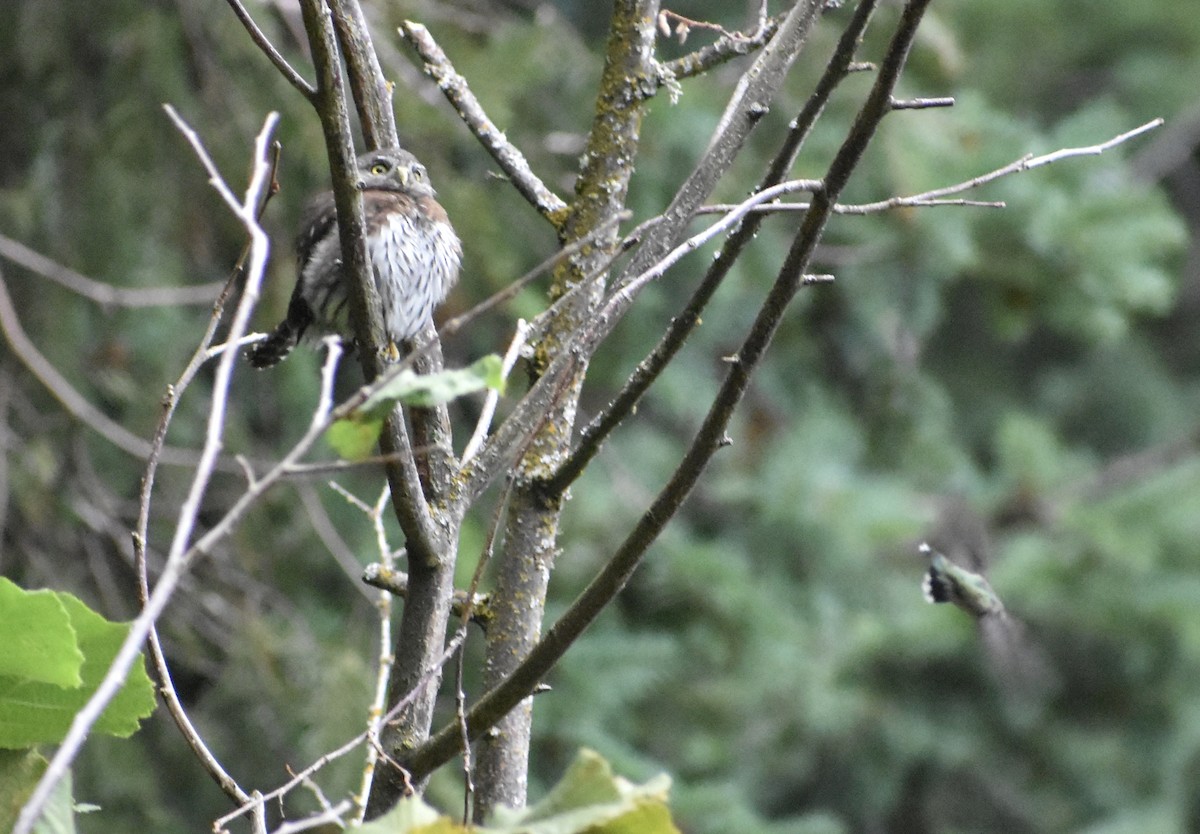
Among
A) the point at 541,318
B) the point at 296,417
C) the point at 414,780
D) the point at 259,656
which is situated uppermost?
the point at 296,417

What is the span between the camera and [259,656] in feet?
13.1

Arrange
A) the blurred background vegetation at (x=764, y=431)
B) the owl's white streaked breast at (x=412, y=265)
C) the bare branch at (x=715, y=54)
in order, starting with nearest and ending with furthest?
the bare branch at (x=715, y=54)
the owl's white streaked breast at (x=412, y=265)
the blurred background vegetation at (x=764, y=431)

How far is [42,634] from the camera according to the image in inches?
52.6

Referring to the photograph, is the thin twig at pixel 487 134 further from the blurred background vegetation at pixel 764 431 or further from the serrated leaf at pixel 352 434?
the serrated leaf at pixel 352 434

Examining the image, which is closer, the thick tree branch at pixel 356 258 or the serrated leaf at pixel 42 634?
the serrated leaf at pixel 42 634

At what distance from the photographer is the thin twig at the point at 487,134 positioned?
2105mm

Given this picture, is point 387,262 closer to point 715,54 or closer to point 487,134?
point 487,134

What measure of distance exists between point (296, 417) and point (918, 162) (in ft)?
7.01

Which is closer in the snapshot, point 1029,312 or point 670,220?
point 670,220

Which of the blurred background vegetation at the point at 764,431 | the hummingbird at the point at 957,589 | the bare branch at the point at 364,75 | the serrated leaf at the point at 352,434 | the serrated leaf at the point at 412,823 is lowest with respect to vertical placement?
the serrated leaf at the point at 412,823

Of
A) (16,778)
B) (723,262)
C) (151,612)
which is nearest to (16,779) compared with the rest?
(16,778)

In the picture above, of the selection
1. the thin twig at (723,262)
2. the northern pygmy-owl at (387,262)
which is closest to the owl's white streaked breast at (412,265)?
the northern pygmy-owl at (387,262)

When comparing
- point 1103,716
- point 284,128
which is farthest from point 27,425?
point 1103,716

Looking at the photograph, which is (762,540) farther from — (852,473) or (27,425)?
(27,425)
